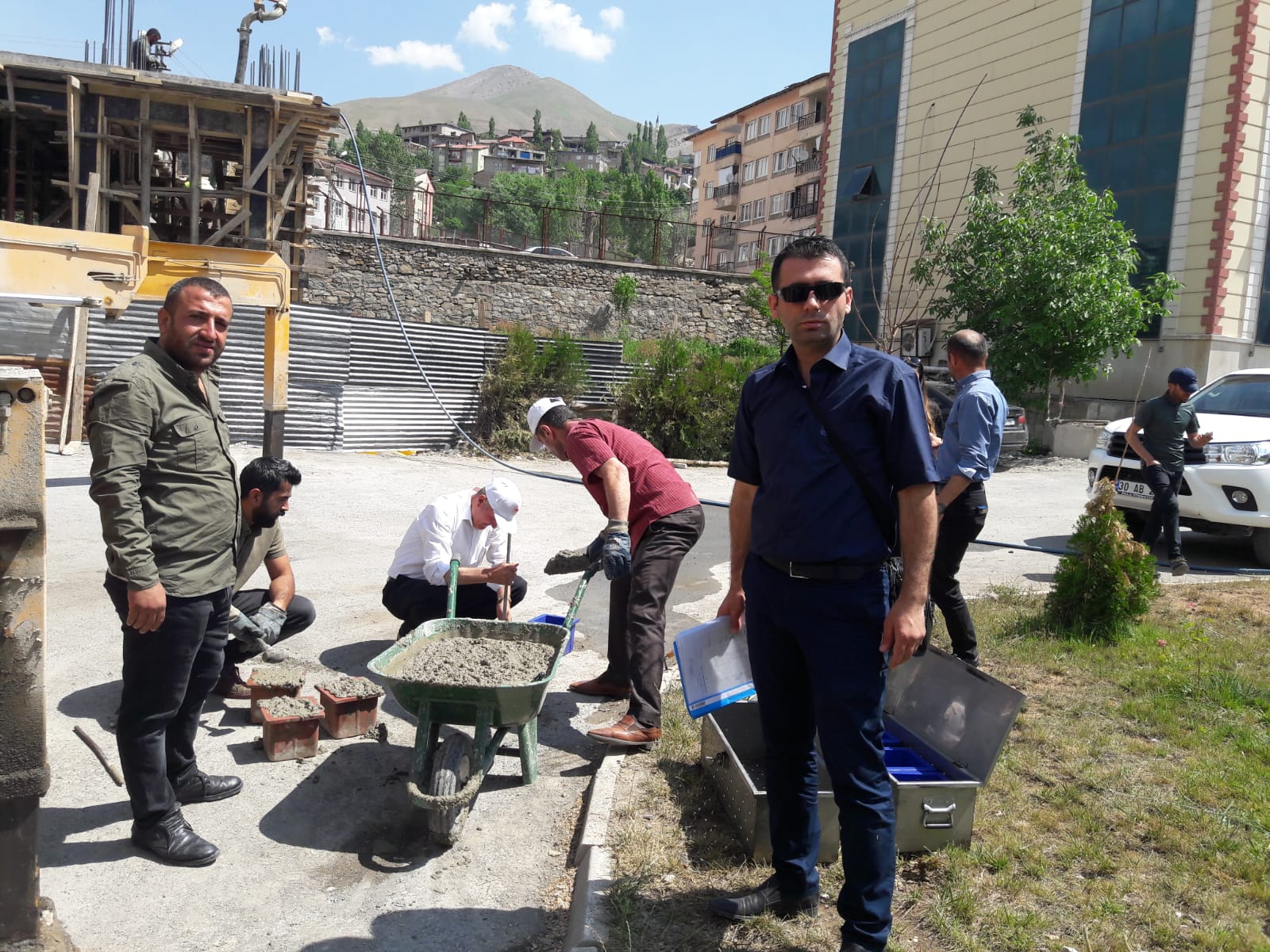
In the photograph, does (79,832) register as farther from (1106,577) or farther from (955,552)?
(1106,577)

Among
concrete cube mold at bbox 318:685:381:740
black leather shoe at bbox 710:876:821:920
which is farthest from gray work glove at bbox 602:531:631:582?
black leather shoe at bbox 710:876:821:920

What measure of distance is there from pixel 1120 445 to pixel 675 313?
67.7ft

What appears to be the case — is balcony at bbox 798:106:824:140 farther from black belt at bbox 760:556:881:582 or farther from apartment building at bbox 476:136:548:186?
apartment building at bbox 476:136:548:186

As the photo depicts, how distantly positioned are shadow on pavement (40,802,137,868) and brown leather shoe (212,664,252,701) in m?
0.99

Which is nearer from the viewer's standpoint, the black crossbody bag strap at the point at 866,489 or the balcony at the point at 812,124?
the black crossbody bag strap at the point at 866,489

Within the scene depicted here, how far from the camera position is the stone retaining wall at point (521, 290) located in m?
24.8

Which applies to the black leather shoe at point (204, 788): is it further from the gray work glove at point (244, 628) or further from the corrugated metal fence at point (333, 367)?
the corrugated metal fence at point (333, 367)

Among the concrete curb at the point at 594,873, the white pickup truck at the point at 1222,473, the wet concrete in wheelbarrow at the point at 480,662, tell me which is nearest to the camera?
the concrete curb at the point at 594,873

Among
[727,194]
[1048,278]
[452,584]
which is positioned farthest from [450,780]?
[727,194]

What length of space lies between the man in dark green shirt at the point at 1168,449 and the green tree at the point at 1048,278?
906 centimetres

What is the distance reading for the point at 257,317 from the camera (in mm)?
14742

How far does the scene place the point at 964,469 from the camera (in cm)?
512

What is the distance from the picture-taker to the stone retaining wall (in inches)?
978

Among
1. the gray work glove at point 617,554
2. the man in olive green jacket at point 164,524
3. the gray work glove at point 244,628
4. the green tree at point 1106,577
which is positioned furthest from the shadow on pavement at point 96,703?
the green tree at point 1106,577
